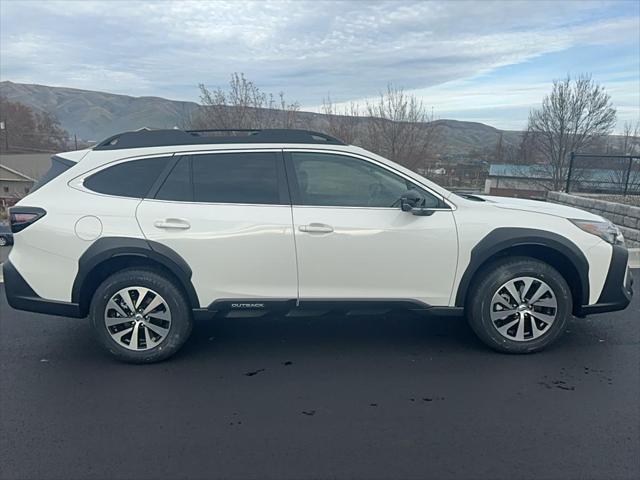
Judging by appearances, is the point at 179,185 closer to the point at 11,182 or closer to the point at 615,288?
the point at 615,288

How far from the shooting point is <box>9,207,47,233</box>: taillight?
11.0 ft

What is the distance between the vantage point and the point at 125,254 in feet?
11.0

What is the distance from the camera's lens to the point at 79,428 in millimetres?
2699

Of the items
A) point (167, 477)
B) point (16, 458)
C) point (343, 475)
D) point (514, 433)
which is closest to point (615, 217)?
point (514, 433)

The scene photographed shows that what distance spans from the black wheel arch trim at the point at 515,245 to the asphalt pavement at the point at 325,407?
694 millimetres

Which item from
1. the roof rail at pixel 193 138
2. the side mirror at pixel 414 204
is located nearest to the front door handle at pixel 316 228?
the side mirror at pixel 414 204

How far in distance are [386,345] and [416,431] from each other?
1222 millimetres

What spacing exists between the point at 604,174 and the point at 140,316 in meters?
12.3

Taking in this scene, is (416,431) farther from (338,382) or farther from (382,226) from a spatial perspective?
(382,226)

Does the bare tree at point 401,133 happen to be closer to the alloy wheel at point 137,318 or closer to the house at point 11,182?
the alloy wheel at point 137,318

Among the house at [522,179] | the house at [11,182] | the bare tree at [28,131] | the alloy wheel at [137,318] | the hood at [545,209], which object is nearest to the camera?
the alloy wheel at [137,318]

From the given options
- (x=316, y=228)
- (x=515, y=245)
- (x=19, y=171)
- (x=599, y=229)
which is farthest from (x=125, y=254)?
(x=19, y=171)

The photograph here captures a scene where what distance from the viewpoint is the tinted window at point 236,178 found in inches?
137

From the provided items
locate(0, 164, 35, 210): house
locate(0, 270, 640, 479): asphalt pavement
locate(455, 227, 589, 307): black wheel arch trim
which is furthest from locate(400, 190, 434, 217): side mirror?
locate(0, 164, 35, 210): house
